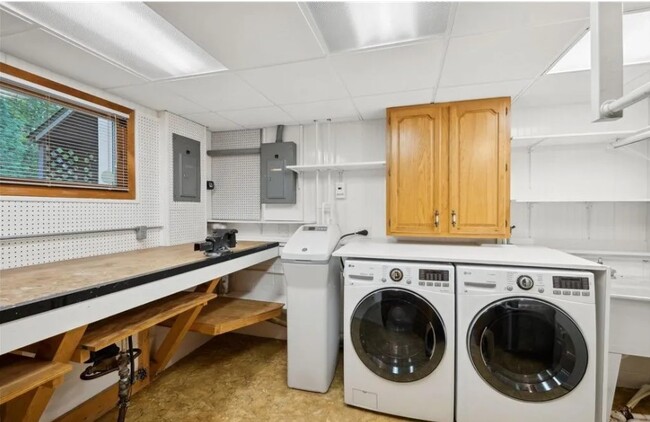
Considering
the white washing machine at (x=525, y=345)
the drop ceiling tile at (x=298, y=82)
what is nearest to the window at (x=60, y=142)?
the drop ceiling tile at (x=298, y=82)

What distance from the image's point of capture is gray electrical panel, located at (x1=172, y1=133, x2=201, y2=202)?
2723 millimetres

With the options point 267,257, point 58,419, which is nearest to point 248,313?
point 267,257

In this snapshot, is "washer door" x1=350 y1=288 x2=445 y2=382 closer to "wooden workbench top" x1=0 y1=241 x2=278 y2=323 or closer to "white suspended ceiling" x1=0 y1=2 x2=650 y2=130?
"wooden workbench top" x1=0 y1=241 x2=278 y2=323

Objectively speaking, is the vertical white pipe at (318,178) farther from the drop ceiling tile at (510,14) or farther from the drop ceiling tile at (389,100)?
the drop ceiling tile at (510,14)

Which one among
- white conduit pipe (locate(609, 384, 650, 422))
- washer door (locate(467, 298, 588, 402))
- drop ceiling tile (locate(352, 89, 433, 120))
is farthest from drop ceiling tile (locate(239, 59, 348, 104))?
white conduit pipe (locate(609, 384, 650, 422))

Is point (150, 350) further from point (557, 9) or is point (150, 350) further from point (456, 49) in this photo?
point (557, 9)

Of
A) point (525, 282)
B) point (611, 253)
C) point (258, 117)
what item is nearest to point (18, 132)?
point (258, 117)

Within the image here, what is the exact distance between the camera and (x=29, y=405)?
4.15 feet

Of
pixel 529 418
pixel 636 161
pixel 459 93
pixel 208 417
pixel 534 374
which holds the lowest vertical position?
pixel 208 417

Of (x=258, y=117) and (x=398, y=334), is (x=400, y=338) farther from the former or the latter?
(x=258, y=117)

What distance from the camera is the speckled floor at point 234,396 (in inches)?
76.7

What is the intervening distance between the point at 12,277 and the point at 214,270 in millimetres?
996

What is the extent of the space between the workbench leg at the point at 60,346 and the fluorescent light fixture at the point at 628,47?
2821 millimetres

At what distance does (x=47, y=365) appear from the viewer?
118cm
